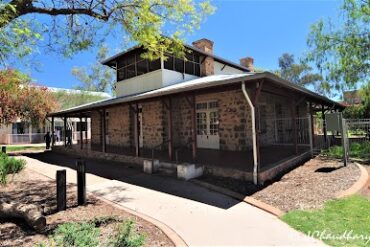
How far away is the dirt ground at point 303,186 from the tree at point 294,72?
29.0 m

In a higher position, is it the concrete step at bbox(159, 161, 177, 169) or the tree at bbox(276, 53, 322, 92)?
the tree at bbox(276, 53, 322, 92)

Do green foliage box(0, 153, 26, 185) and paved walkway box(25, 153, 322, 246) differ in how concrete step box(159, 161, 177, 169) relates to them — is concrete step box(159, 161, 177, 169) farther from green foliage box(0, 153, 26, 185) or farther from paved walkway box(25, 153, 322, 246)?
green foliage box(0, 153, 26, 185)

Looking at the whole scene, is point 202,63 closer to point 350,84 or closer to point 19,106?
point 350,84

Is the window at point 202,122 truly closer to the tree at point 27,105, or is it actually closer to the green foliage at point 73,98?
the tree at point 27,105

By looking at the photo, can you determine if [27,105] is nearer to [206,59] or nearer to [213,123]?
[206,59]

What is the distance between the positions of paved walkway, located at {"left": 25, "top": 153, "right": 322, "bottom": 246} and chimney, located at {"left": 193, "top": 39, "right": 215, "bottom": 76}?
848 centimetres

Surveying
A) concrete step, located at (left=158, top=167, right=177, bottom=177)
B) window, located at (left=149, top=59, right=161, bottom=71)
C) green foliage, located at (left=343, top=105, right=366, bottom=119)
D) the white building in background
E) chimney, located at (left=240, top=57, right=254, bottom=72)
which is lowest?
concrete step, located at (left=158, top=167, right=177, bottom=177)

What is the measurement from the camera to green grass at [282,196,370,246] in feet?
13.7

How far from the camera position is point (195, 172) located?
846cm

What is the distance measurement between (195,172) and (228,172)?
3.57ft

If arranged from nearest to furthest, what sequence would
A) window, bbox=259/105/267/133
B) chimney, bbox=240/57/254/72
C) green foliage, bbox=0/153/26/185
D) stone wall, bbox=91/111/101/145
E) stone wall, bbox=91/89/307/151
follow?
green foliage, bbox=0/153/26/185, stone wall, bbox=91/89/307/151, window, bbox=259/105/267/133, stone wall, bbox=91/111/101/145, chimney, bbox=240/57/254/72

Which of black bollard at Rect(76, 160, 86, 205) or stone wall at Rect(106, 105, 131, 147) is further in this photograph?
stone wall at Rect(106, 105, 131, 147)

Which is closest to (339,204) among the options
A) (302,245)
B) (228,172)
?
(302,245)

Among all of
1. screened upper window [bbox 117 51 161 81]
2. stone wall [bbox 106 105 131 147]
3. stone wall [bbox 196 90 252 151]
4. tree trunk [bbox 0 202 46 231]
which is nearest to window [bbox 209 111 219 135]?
stone wall [bbox 196 90 252 151]
